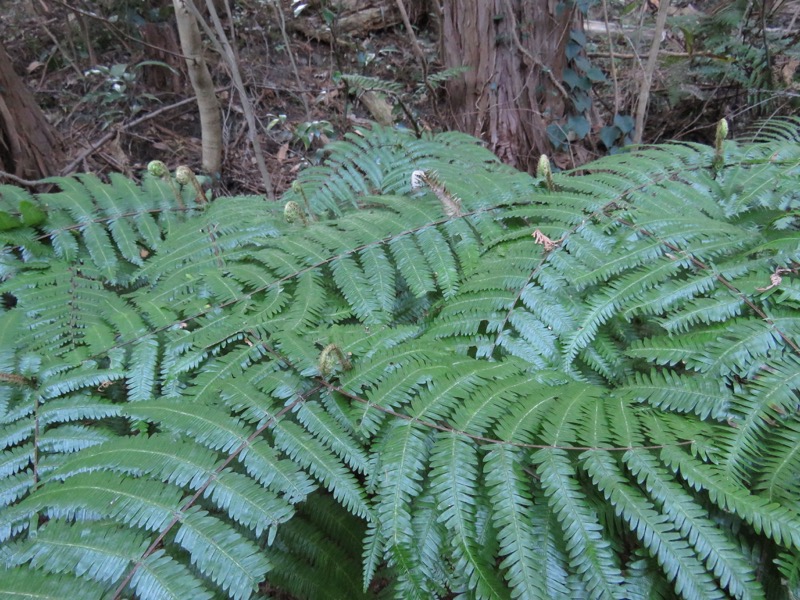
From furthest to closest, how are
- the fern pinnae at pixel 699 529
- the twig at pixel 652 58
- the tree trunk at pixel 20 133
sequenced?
the tree trunk at pixel 20 133 → the twig at pixel 652 58 → the fern pinnae at pixel 699 529

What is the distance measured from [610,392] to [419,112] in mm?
4599

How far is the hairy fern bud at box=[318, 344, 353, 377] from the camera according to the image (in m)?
1.30

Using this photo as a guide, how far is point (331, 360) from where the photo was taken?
133 centimetres

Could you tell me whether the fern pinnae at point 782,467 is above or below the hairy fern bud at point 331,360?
below

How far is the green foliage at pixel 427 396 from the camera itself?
3.32 ft

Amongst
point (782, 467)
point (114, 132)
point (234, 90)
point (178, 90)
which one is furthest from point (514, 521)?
point (178, 90)

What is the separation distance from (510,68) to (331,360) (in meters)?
3.49

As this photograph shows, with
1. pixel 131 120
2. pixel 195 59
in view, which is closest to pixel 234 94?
pixel 131 120

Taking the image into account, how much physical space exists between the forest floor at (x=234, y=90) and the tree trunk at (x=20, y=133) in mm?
331

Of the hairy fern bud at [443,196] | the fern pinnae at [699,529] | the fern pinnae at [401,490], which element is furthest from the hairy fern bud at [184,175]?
the fern pinnae at [699,529]

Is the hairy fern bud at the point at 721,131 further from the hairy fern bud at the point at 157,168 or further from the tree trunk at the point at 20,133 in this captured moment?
the tree trunk at the point at 20,133

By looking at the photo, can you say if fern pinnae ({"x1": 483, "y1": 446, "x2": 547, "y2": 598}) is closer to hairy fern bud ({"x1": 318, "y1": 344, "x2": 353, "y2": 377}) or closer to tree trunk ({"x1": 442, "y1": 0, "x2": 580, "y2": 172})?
hairy fern bud ({"x1": 318, "y1": 344, "x2": 353, "y2": 377})

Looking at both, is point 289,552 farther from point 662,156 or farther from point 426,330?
point 662,156

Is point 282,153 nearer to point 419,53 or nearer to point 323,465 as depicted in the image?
point 419,53
